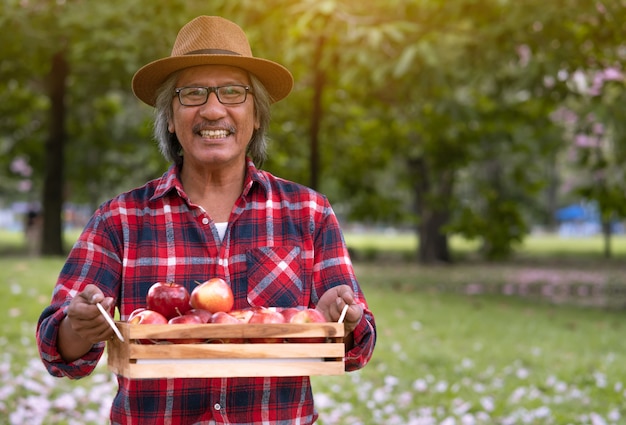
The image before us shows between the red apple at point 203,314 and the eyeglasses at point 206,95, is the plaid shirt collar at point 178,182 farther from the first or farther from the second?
the red apple at point 203,314

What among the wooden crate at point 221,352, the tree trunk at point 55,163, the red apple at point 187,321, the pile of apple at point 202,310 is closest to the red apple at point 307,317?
the pile of apple at point 202,310

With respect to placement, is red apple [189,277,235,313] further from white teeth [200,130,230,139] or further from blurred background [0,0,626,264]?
blurred background [0,0,626,264]

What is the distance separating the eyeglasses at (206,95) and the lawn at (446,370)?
3.96m

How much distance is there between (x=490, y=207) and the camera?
18.2 m

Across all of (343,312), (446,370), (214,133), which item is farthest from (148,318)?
(446,370)

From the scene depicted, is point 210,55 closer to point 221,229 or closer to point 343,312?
point 221,229

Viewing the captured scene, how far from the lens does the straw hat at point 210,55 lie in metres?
2.59

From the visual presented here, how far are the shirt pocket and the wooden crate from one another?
421 millimetres

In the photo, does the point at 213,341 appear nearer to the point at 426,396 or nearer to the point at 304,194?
the point at 304,194

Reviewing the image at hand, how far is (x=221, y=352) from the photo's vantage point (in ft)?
6.98

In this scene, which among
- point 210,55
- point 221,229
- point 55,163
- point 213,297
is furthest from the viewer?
point 55,163

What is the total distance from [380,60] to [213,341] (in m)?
7.87

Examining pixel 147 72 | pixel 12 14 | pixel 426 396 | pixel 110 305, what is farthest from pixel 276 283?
pixel 12 14

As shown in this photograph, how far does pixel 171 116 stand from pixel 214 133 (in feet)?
0.72
